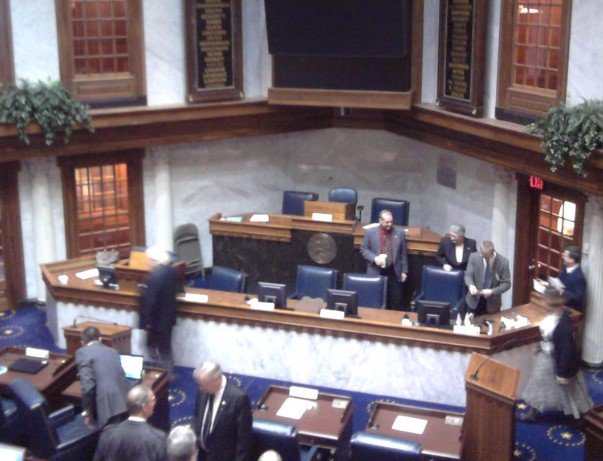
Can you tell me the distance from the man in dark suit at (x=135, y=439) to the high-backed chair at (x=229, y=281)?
3.93 meters

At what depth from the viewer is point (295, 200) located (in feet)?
41.3

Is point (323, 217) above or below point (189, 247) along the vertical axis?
above

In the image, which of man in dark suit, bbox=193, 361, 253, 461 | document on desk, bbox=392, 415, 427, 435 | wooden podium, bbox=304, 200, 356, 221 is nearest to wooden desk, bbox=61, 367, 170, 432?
man in dark suit, bbox=193, 361, 253, 461

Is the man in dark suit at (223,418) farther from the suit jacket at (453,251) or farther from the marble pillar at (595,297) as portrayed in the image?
the marble pillar at (595,297)

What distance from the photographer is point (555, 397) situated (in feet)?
27.0

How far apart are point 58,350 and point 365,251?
3.76 metres

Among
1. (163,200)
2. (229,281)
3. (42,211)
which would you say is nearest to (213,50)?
(163,200)

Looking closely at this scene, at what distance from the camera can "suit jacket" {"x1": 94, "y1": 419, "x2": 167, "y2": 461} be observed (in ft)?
19.0

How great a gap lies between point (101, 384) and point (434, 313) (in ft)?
10.6

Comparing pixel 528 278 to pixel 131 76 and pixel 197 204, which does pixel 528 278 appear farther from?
pixel 131 76

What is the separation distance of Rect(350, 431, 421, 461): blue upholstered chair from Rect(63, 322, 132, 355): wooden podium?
3.26m

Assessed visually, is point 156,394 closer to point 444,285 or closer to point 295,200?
point 444,285

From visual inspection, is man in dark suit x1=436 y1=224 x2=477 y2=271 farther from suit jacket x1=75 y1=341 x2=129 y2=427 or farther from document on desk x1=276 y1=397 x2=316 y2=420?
suit jacket x1=75 y1=341 x2=129 y2=427

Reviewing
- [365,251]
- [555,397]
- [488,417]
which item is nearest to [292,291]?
[365,251]
